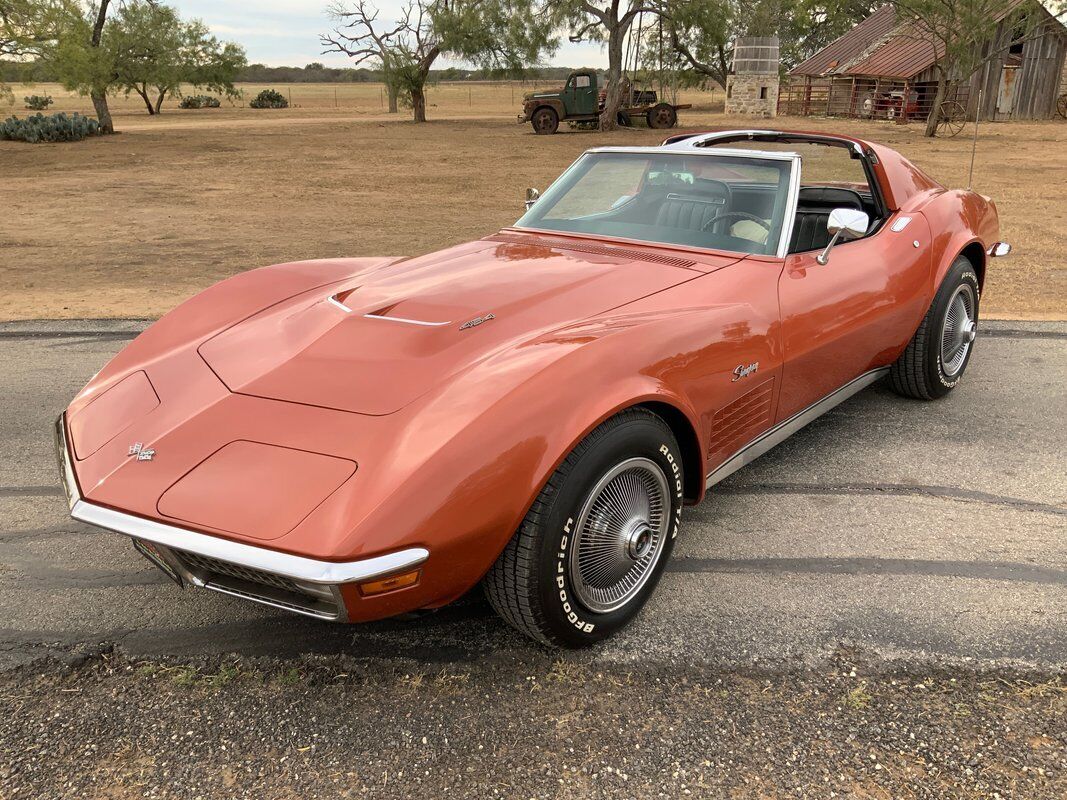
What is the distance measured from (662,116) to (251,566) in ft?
104

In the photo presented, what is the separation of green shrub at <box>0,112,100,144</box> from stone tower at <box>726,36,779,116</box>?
25.9m

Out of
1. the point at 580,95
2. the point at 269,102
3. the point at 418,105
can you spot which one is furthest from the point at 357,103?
the point at 580,95

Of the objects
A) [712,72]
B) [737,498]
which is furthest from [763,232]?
[712,72]

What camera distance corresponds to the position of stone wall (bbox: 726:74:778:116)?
3606cm

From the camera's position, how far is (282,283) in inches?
136

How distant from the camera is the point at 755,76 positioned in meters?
35.9

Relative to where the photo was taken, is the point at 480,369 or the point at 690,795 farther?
the point at 480,369

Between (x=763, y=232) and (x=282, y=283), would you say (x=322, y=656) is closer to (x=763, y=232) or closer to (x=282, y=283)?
(x=282, y=283)

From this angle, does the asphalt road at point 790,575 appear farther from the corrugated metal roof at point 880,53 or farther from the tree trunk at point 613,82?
the corrugated metal roof at point 880,53

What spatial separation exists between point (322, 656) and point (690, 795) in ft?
3.70

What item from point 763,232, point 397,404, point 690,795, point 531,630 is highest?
point 763,232

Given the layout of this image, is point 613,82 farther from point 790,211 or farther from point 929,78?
point 790,211

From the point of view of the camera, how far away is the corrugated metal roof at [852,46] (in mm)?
39812

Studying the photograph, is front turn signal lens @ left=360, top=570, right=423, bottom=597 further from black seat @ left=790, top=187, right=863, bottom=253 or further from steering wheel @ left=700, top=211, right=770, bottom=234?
black seat @ left=790, top=187, right=863, bottom=253
